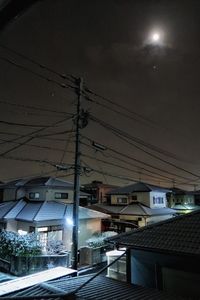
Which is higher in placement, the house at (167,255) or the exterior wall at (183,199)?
the exterior wall at (183,199)

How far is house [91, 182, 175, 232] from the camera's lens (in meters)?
28.5

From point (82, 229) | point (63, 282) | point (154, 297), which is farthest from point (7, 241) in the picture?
point (154, 297)

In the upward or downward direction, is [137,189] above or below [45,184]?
below

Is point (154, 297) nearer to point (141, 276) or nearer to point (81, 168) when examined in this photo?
point (141, 276)

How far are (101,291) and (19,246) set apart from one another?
33.4 ft

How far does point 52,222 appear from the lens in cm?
2141

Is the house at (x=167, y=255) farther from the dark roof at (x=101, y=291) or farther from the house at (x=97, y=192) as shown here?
the house at (x=97, y=192)

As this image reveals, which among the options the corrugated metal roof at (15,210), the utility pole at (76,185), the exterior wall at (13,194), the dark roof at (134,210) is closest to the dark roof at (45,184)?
the exterior wall at (13,194)

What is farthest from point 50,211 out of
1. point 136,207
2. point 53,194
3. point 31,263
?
point 136,207

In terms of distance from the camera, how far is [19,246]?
1576 cm

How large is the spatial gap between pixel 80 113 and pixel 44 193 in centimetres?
1492

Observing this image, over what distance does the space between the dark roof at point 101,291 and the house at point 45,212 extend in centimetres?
1103

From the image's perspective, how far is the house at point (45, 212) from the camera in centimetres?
2126

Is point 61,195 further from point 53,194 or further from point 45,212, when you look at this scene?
point 45,212
